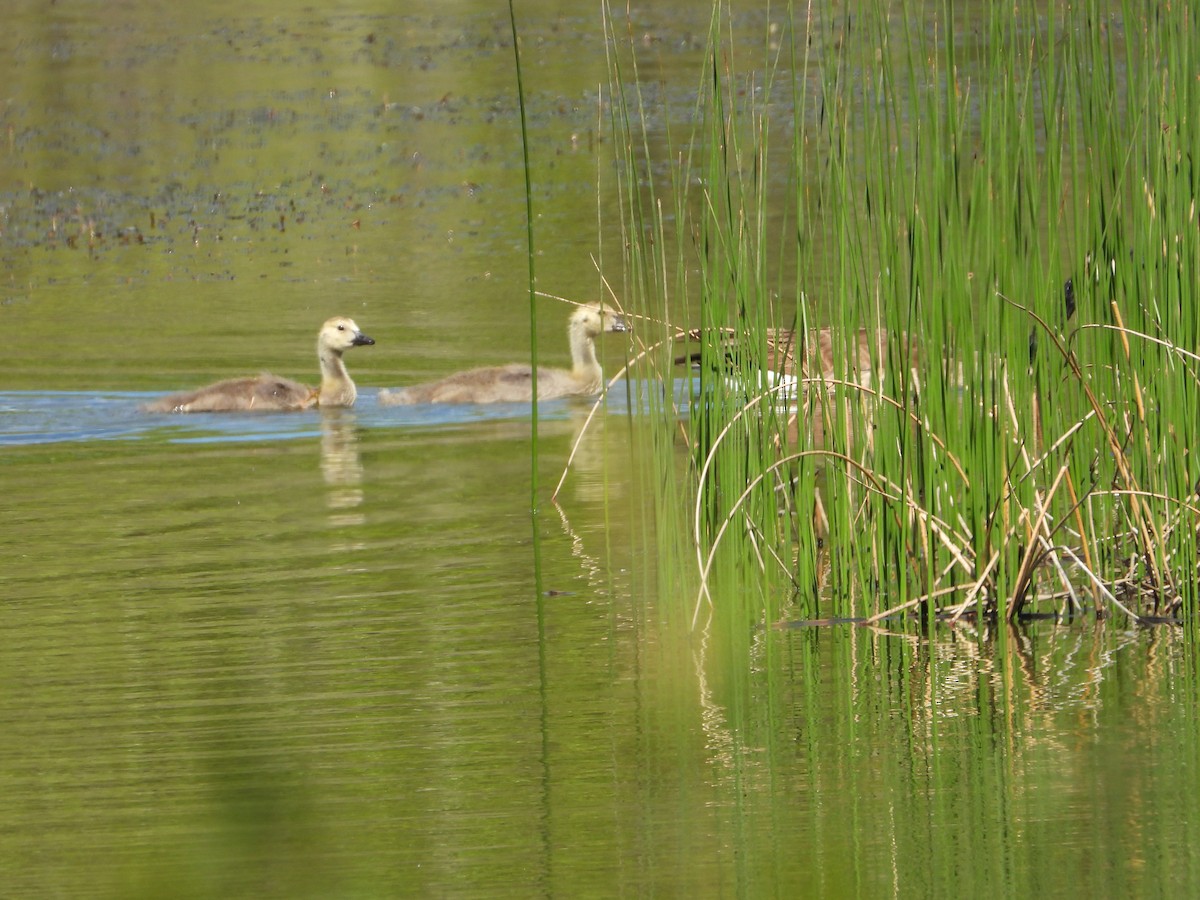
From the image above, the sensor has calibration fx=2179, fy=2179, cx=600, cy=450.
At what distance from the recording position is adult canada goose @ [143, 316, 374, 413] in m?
11.6

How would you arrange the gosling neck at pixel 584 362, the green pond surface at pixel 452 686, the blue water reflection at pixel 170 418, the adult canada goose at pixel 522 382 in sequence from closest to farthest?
the green pond surface at pixel 452 686, the blue water reflection at pixel 170 418, the adult canada goose at pixel 522 382, the gosling neck at pixel 584 362

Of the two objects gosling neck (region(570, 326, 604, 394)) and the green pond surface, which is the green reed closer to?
the green pond surface

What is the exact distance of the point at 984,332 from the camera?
5766 millimetres

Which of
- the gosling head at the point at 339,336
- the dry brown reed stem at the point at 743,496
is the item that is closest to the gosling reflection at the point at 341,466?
the gosling head at the point at 339,336

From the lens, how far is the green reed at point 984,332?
579 centimetres

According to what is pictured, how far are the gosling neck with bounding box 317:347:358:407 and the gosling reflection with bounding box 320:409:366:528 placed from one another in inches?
2.9

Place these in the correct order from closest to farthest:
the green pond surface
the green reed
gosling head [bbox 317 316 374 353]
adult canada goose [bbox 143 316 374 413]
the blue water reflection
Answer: the green pond surface
the green reed
the blue water reflection
adult canada goose [bbox 143 316 374 413]
gosling head [bbox 317 316 374 353]

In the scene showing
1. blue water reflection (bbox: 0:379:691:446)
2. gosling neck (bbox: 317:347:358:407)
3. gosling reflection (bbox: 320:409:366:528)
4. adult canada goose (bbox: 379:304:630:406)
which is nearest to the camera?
gosling reflection (bbox: 320:409:366:528)

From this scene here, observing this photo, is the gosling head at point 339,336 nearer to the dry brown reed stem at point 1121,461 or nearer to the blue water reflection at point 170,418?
the blue water reflection at point 170,418

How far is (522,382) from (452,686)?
5.97 m

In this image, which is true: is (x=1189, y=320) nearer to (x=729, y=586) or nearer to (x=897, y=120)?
(x=897, y=120)

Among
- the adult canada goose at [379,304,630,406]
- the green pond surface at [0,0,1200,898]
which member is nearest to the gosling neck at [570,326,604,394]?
the adult canada goose at [379,304,630,406]

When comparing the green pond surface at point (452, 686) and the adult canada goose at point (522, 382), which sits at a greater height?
the adult canada goose at point (522, 382)

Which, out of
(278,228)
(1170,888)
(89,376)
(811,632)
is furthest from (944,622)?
(278,228)
